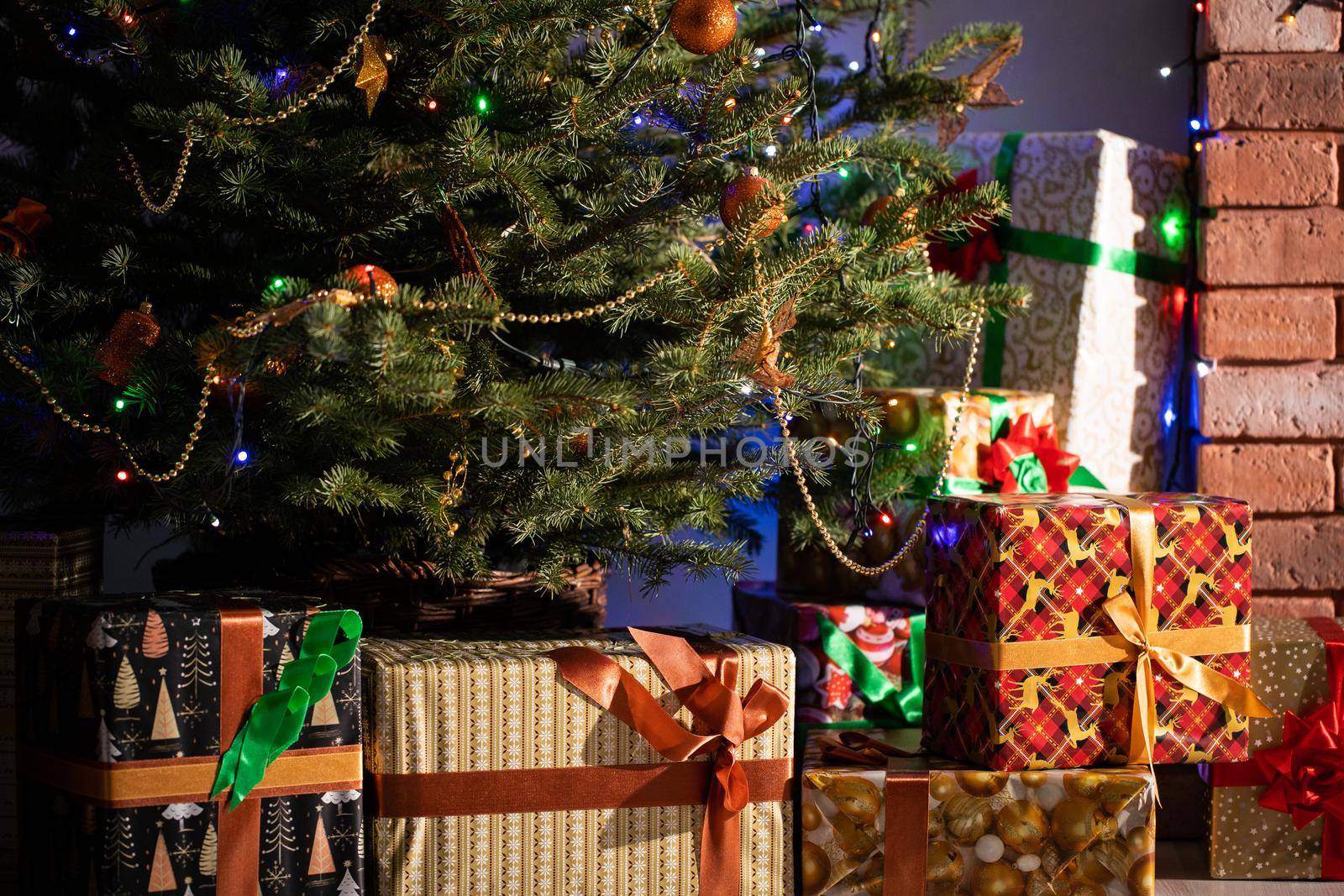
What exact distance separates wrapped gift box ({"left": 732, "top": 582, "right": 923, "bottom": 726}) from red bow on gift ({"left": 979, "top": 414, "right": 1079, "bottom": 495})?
0.67 feet

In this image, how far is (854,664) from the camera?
1437 millimetres

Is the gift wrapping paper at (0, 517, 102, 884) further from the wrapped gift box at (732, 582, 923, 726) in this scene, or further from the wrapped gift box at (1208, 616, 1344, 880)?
the wrapped gift box at (1208, 616, 1344, 880)

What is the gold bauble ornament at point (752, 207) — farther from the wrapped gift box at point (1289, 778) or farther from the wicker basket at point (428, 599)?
the wrapped gift box at point (1289, 778)

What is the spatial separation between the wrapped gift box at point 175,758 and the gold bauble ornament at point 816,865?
41cm

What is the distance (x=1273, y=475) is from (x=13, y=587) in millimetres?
1556

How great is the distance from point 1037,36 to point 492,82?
107cm

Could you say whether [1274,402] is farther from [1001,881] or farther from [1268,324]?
[1001,881]

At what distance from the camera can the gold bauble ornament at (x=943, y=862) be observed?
3.72ft

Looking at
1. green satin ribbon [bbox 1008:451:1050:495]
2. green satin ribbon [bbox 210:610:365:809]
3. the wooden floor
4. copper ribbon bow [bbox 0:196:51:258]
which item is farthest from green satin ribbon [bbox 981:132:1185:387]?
copper ribbon bow [bbox 0:196:51:258]

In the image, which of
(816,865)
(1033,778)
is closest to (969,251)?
(1033,778)

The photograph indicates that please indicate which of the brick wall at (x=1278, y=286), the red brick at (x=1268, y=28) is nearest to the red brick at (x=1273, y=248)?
the brick wall at (x=1278, y=286)

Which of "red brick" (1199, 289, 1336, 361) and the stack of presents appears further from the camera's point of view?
"red brick" (1199, 289, 1336, 361)

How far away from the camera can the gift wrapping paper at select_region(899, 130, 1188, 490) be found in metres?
1.63

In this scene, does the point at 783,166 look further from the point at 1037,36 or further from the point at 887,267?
the point at 1037,36
